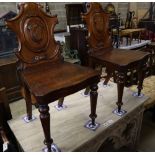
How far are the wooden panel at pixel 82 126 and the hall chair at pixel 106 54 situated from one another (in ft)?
0.34

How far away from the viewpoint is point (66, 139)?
3.94ft

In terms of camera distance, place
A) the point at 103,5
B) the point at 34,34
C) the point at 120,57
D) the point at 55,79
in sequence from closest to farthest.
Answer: the point at 55,79 → the point at 34,34 → the point at 120,57 → the point at 103,5

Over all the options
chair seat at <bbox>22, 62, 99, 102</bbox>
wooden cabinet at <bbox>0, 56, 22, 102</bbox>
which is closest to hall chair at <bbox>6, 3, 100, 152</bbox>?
chair seat at <bbox>22, 62, 99, 102</bbox>

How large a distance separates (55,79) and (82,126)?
429 millimetres

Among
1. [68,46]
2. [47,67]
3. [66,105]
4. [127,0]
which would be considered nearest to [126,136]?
[66,105]

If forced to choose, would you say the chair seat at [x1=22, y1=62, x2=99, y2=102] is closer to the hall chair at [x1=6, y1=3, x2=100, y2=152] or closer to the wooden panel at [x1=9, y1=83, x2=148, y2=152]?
the hall chair at [x1=6, y1=3, x2=100, y2=152]

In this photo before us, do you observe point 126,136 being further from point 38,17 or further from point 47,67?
point 38,17

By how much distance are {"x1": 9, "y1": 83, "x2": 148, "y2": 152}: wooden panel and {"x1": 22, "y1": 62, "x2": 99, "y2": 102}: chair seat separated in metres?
0.34

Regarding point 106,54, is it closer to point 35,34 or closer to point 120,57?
point 120,57

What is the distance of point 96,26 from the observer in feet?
5.33

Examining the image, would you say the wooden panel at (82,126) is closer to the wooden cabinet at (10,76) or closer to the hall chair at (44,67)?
the hall chair at (44,67)

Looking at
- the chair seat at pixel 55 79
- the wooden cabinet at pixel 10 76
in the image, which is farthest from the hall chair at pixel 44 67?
the wooden cabinet at pixel 10 76

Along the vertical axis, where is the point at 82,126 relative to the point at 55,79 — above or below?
below

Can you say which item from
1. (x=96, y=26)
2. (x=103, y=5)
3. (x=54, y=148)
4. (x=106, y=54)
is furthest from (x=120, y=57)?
(x=103, y=5)
